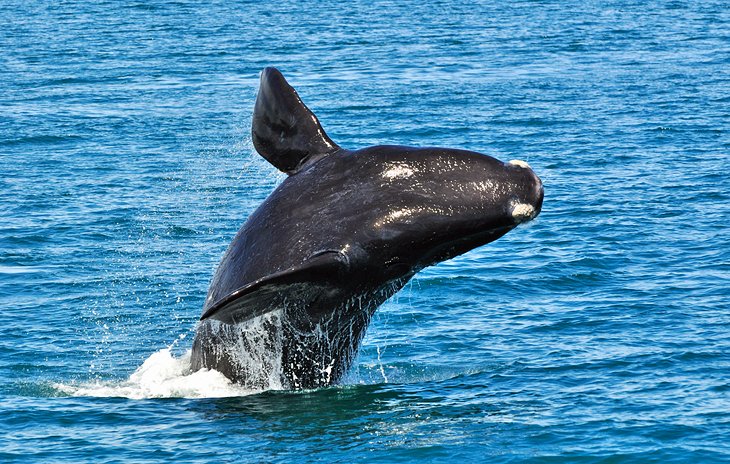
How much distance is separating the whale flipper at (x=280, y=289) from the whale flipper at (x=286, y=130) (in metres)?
1.78

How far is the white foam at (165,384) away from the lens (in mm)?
16688

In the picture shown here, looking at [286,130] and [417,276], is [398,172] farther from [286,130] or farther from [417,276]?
[417,276]

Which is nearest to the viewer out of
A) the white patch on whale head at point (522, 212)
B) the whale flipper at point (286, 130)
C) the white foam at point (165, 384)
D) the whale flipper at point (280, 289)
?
the whale flipper at point (280, 289)

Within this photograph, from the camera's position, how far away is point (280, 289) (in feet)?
42.4

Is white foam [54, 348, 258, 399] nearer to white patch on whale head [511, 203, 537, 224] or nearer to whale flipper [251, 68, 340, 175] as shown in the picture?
whale flipper [251, 68, 340, 175]

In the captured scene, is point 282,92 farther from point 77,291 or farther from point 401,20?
point 401,20

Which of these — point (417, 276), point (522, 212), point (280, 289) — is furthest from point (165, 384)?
point (417, 276)

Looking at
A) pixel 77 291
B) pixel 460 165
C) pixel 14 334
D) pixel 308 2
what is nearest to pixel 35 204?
pixel 77 291

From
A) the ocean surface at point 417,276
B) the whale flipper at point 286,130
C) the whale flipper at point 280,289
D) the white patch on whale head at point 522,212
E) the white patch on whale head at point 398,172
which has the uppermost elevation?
the whale flipper at point 286,130

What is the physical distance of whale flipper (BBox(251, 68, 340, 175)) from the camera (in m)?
15.0

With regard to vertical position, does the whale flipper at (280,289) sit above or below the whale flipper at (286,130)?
below

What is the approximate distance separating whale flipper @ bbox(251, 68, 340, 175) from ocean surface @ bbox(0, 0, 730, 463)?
327 centimetres

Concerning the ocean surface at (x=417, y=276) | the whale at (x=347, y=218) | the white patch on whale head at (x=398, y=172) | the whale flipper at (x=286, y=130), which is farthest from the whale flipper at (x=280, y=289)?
the ocean surface at (x=417, y=276)

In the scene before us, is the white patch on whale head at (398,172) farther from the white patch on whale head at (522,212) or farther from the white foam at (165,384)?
the white foam at (165,384)
